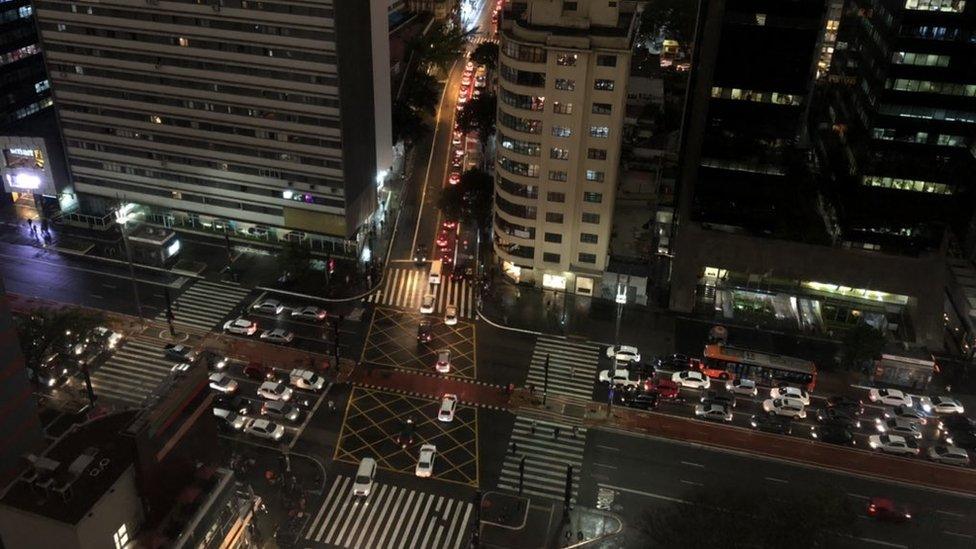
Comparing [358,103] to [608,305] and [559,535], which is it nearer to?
[608,305]

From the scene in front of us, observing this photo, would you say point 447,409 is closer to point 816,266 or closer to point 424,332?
point 424,332

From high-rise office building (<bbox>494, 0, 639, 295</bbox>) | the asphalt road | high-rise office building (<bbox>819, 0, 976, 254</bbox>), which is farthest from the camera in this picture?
high-rise office building (<bbox>819, 0, 976, 254</bbox>)

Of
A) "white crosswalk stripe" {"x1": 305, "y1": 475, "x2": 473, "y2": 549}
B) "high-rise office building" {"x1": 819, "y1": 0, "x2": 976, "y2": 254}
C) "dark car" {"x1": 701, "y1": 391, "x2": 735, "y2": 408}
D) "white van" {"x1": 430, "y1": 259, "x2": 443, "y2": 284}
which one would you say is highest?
"high-rise office building" {"x1": 819, "y1": 0, "x2": 976, "y2": 254}

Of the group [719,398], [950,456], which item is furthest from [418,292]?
[950,456]

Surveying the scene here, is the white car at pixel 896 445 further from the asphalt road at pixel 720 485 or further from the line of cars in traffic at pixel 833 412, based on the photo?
the asphalt road at pixel 720 485

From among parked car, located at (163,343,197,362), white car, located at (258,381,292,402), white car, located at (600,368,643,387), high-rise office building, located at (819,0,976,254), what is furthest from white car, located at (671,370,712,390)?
parked car, located at (163,343,197,362)

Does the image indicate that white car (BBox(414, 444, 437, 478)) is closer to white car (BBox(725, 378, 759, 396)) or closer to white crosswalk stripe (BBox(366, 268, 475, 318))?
white crosswalk stripe (BBox(366, 268, 475, 318))

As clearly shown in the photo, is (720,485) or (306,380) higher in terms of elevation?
(306,380)
